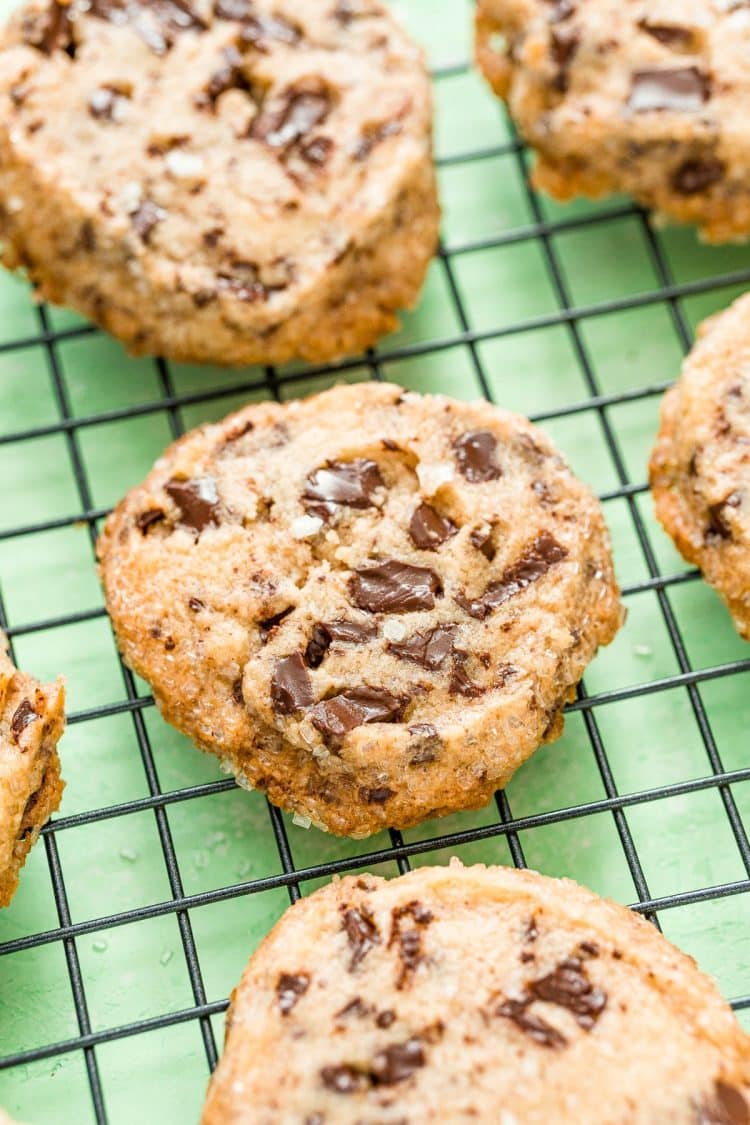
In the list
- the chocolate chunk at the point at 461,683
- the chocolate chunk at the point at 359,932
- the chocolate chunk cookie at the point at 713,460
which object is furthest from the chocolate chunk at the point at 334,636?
the chocolate chunk cookie at the point at 713,460

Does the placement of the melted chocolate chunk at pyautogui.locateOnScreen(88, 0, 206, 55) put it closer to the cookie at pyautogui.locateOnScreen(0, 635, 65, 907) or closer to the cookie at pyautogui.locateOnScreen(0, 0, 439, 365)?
the cookie at pyautogui.locateOnScreen(0, 0, 439, 365)

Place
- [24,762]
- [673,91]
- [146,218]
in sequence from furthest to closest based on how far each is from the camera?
1. [673,91]
2. [146,218]
3. [24,762]

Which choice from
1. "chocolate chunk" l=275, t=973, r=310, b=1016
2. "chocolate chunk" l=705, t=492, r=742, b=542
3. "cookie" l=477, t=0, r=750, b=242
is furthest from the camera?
"cookie" l=477, t=0, r=750, b=242

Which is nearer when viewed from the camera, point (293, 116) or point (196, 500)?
point (196, 500)

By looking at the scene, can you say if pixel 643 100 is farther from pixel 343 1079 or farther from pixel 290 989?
pixel 343 1079

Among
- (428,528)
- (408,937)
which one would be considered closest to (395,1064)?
(408,937)

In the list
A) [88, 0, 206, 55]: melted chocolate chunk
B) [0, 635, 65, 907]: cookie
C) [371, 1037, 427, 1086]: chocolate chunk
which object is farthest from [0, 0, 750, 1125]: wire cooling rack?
[88, 0, 206, 55]: melted chocolate chunk
